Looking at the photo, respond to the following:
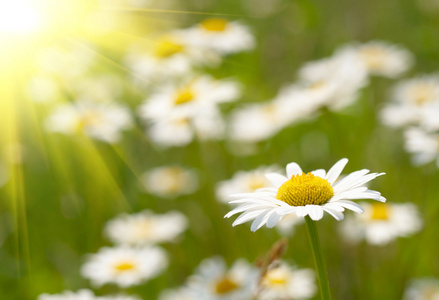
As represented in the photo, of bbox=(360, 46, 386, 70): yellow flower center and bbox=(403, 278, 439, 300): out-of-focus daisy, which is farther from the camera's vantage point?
bbox=(360, 46, 386, 70): yellow flower center

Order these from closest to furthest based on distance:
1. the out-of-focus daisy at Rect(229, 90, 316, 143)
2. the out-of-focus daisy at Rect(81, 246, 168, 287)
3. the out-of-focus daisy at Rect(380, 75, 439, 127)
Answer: the out-of-focus daisy at Rect(81, 246, 168, 287) < the out-of-focus daisy at Rect(380, 75, 439, 127) < the out-of-focus daisy at Rect(229, 90, 316, 143)

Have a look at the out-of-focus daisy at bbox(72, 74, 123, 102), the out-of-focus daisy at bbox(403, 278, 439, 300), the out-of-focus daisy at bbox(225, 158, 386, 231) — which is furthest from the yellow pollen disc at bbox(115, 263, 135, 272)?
the out-of-focus daisy at bbox(72, 74, 123, 102)

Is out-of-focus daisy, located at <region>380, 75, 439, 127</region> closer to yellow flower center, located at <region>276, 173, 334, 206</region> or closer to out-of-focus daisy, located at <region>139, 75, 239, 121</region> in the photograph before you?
out-of-focus daisy, located at <region>139, 75, 239, 121</region>

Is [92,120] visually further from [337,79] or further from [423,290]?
[423,290]

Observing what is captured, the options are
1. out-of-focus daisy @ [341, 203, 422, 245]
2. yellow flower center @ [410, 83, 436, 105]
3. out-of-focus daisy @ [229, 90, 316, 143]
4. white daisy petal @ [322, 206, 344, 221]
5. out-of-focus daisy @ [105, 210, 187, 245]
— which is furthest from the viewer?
yellow flower center @ [410, 83, 436, 105]

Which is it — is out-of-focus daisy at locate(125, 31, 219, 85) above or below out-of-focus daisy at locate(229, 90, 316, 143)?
above

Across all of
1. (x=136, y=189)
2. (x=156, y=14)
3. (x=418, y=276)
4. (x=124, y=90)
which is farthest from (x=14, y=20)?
(x=418, y=276)

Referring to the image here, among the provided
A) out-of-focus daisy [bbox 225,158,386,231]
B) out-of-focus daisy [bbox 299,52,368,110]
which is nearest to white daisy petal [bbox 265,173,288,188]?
out-of-focus daisy [bbox 225,158,386,231]

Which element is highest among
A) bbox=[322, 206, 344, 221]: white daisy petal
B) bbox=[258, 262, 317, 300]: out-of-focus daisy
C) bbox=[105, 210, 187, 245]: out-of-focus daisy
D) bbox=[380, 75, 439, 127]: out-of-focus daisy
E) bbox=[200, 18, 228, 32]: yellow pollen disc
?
bbox=[200, 18, 228, 32]: yellow pollen disc
